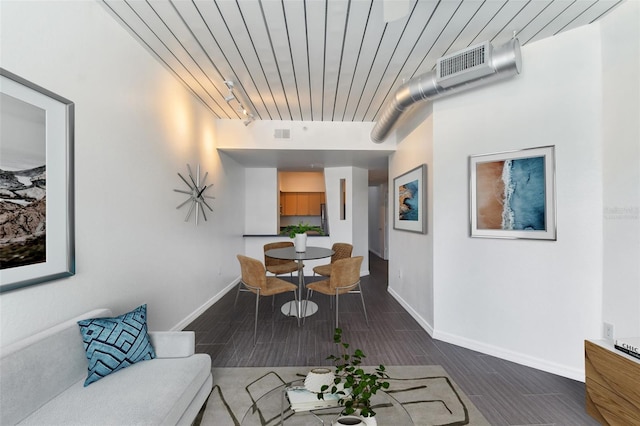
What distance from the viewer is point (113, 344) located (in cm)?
151

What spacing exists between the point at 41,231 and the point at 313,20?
228 centimetres

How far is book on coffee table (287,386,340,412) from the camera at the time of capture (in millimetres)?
1271

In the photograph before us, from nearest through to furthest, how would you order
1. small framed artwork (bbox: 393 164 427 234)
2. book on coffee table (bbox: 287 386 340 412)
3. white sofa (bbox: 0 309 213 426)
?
white sofa (bbox: 0 309 213 426)
book on coffee table (bbox: 287 386 340 412)
small framed artwork (bbox: 393 164 427 234)

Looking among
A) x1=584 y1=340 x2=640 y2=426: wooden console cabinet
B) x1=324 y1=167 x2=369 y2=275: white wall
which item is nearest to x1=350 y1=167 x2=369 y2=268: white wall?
x1=324 y1=167 x2=369 y2=275: white wall

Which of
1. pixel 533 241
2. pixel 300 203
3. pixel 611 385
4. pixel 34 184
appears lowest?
pixel 611 385

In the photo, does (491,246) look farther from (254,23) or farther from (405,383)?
(254,23)

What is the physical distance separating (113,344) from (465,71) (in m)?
3.23

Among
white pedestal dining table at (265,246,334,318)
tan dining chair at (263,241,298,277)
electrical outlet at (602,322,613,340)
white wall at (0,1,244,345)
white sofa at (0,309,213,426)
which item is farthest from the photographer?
tan dining chair at (263,241,298,277)

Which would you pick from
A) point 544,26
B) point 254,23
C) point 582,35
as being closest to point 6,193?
point 254,23

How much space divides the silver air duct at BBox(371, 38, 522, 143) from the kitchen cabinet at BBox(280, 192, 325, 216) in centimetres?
489

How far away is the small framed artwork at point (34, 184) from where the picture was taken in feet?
4.22

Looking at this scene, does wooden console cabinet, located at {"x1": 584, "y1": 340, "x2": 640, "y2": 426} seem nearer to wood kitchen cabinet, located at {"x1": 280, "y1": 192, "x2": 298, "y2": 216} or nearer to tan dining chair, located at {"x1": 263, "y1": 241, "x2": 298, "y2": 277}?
tan dining chair, located at {"x1": 263, "y1": 241, "x2": 298, "y2": 277}

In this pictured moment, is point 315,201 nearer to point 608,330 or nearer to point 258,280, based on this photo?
point 258,280

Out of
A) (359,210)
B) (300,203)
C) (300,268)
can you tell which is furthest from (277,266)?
(300,203)
